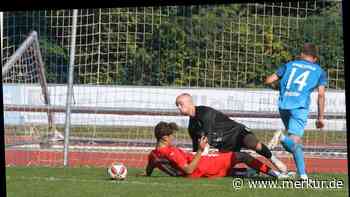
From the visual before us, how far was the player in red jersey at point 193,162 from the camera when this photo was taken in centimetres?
479

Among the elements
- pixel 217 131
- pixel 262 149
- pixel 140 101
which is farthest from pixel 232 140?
pixel 140 101

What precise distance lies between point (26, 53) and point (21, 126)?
0.89 m

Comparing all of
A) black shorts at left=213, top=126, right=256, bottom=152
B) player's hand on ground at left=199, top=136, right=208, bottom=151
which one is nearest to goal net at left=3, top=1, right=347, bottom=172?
black shorts at left=213, top=126, right=256, bottom=152

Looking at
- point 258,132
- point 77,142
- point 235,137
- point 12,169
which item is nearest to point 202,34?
point 258,132

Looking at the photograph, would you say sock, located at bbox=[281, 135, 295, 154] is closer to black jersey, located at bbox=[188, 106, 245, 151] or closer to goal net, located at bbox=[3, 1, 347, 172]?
black jersey, located at bbox=[188, 106, 245, 151]

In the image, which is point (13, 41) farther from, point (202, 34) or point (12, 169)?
point (12, 169)

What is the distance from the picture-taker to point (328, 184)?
178 inches

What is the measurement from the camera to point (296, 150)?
4.78 meters

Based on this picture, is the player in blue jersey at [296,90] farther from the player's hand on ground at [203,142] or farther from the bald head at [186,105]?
the bald head at [186,105]

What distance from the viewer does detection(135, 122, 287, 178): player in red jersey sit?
4.79m

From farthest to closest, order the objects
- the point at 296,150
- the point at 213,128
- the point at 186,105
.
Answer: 1. the point at 186,105
2. the point at 213,128
3. the point at 296,150

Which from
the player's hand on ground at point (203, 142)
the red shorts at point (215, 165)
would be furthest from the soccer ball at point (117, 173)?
the player's hand on ground at point (203, 142)

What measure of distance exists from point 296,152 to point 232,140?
29.4 inches

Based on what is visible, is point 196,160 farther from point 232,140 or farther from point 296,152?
point 232,140
